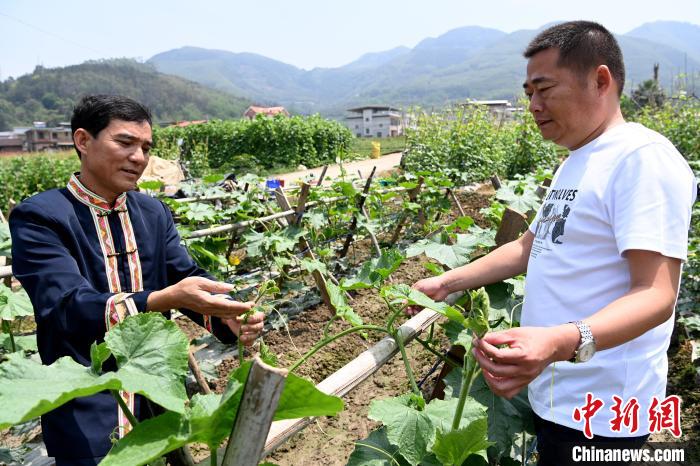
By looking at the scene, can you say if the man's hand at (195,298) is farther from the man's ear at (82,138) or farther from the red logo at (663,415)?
the red logo at (663,415)

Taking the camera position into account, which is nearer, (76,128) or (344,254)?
(76,128)

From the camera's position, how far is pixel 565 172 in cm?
136

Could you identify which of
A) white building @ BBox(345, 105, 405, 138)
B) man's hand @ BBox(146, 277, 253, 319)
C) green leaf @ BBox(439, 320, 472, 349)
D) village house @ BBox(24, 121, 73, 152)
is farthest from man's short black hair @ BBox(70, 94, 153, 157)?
white building @ BBox(345, 105, 405, 138)

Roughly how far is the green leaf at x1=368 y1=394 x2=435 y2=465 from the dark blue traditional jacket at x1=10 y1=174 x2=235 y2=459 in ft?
1.99

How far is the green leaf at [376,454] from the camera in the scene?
1338mm

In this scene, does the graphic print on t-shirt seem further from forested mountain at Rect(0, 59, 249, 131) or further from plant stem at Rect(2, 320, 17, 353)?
forested mountain at Rect(0, 59, 249, 131)

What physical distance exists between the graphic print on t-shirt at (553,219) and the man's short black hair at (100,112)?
50.5 inches

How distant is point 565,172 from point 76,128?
58.2 inches

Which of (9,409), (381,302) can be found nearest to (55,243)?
(9,409)

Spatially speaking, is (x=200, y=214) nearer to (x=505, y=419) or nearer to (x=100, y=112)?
(x=100, y=112)

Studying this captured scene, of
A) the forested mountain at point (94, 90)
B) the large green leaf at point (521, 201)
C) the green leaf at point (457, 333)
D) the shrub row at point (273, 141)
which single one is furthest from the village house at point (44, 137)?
the green leaf at point (457, 333)

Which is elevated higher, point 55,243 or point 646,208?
point 646,208

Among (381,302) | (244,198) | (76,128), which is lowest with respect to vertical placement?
(381,302)

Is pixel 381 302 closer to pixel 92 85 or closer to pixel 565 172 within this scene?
pixel 565 172
